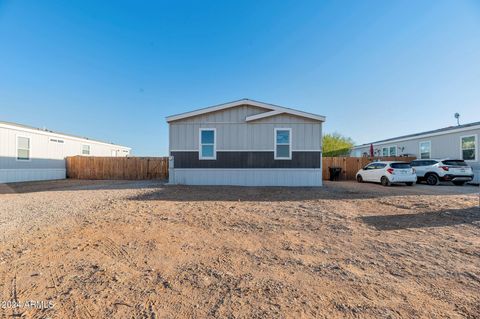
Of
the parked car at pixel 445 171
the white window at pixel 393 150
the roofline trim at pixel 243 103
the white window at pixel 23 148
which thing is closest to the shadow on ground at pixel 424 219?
the roofline trim at pixel 243 103

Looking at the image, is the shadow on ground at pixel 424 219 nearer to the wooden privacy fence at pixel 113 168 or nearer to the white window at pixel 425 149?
the white window at pixel 425 149

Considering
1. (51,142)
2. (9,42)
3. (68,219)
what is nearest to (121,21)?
(9,42)

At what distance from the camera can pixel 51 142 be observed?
612 inches

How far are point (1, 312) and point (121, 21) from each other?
1527 centimetres

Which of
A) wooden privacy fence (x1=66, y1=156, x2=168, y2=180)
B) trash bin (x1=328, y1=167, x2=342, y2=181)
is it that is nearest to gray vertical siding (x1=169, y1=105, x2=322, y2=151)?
trash bin (x1=328, y1=167, x2=342, y2=181)

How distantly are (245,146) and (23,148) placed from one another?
45.2 ft

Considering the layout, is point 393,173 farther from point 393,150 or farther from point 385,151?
point 385,151

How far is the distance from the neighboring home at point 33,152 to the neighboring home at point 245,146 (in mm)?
9855

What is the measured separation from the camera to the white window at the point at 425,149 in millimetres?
16734

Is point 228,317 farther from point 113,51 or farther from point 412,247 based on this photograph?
point 113,51

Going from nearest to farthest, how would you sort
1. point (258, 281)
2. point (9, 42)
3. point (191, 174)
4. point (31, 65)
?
1. point (258, 281)
2. point (191, 174)
3. point (9, 42)
4. point (31, 65)

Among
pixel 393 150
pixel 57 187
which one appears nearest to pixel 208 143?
pixel 57 187

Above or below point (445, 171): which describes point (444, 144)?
above

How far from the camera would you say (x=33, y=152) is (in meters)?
14.2
